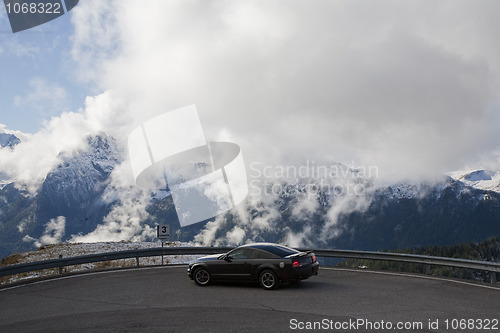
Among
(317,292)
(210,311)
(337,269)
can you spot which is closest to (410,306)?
(317,292)

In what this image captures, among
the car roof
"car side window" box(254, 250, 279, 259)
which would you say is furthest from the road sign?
"car side window" box(254, 250, 279, 259)

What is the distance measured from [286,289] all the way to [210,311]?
11.0 ft

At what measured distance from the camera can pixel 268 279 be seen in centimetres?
1196

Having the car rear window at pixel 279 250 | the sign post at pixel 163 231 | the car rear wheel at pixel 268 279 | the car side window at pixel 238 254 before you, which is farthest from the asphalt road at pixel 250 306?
the sign post at pixel 163 231

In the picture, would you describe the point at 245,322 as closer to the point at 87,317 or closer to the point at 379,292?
the point at 87,317

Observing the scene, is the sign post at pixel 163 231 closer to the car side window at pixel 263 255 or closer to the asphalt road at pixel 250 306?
the asphalt road at pixel 250 306

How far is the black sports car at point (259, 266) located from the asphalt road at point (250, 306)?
0.38 m

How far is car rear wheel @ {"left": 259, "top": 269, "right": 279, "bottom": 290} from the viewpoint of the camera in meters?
11.8

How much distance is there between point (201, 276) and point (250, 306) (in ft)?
12.1

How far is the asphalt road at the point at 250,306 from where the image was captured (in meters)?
8.03

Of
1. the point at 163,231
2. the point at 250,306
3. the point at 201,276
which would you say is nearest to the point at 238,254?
the point at 201,276

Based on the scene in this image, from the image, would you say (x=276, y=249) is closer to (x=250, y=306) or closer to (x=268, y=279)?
(x=268, y=279)

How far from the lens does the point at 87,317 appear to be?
29.8 feet

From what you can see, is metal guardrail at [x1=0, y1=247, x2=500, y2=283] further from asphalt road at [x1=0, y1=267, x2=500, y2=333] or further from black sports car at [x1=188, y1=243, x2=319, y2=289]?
black sports car at [x1=188, y1=243, x2=319, y2=289]
